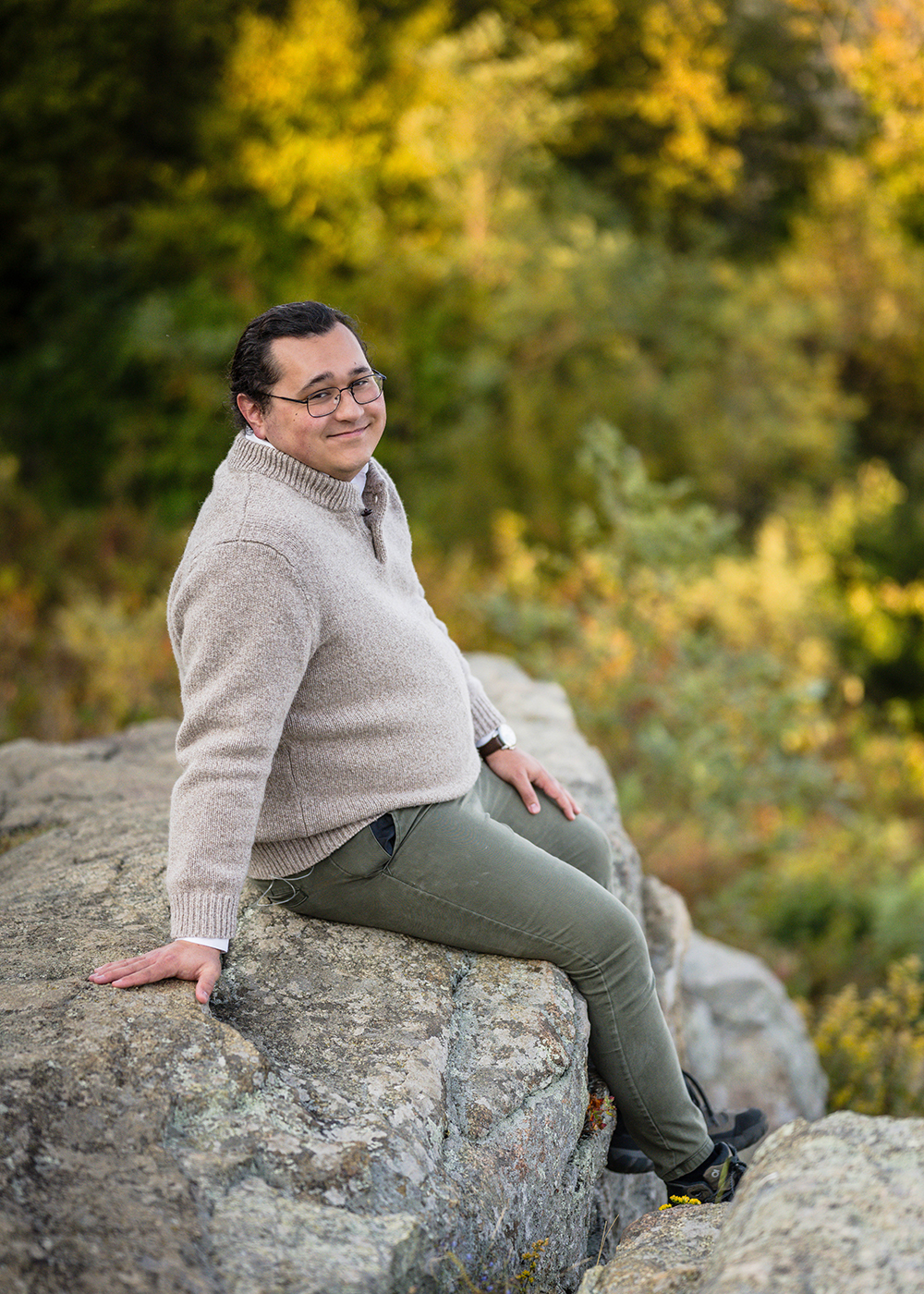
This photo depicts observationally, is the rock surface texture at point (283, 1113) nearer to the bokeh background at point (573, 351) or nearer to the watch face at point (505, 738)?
the watch face at point (505, 738)

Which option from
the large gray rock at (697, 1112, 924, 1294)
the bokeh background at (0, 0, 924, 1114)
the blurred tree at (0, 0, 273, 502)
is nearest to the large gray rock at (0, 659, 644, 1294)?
the large gray rock at (697, 1112, 924, 1294)

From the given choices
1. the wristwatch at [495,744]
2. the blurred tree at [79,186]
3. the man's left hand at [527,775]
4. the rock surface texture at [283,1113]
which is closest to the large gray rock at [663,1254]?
the rock surface texture at [283,1113]

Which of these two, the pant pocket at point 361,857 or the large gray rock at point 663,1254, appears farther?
the pant pocket at point 361,857

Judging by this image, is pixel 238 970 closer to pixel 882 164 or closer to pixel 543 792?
pixel 543 792

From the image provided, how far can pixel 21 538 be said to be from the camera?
24.7 feet

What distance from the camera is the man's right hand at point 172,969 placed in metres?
1.73

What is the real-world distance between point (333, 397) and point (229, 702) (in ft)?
1.94

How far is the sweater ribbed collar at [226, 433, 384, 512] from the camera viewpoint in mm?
1849

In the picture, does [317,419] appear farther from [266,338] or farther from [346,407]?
[266,338]

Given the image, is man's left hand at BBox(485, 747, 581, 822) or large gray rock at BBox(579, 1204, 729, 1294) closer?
large gray rock at BBox(579, 1204, 729, 1294)

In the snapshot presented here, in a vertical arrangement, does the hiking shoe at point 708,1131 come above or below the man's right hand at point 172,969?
below

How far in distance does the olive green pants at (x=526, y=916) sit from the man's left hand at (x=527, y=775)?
0.26 m

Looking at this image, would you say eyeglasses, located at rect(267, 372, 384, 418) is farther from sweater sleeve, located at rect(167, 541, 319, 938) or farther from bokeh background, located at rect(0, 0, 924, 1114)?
bokeh background, located at rect(0, 0, 924, 1114)

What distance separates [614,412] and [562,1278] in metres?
8.23
